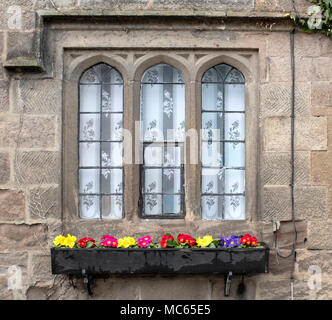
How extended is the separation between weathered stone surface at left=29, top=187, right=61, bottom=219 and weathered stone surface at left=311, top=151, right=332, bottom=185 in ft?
7.80

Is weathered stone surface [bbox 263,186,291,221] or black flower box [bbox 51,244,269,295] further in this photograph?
weathered stone surface [bbox 263,186,291,221]

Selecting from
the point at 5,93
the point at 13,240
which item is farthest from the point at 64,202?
the point at 5,93

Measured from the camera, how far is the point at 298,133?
4.79 m

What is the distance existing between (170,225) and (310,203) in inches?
51.5

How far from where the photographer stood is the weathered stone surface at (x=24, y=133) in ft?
15.6

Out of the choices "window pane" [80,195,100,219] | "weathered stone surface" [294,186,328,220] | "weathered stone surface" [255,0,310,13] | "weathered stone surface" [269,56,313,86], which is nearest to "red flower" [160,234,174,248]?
"window pane" [80,195,100,219]

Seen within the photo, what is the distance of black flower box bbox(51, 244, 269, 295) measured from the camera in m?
4.51

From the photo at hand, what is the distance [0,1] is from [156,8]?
4.71 ft

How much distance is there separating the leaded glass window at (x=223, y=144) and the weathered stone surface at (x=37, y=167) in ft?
4.56

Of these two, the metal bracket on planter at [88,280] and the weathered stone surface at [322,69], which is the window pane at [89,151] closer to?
the metal bracket on planter at [88,280]

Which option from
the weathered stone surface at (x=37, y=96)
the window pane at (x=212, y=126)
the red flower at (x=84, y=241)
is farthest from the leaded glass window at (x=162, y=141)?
the weathered stone surface at (x=37, y=96)

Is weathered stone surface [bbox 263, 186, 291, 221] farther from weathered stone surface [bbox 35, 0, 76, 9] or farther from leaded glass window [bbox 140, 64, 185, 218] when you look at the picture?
weathered stone surface [bbox 35, 0, 76, 9]

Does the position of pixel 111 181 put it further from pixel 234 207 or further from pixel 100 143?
pixel 234 207

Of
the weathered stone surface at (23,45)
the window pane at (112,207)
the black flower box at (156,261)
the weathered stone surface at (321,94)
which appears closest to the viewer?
the black flower box at (156,261)
